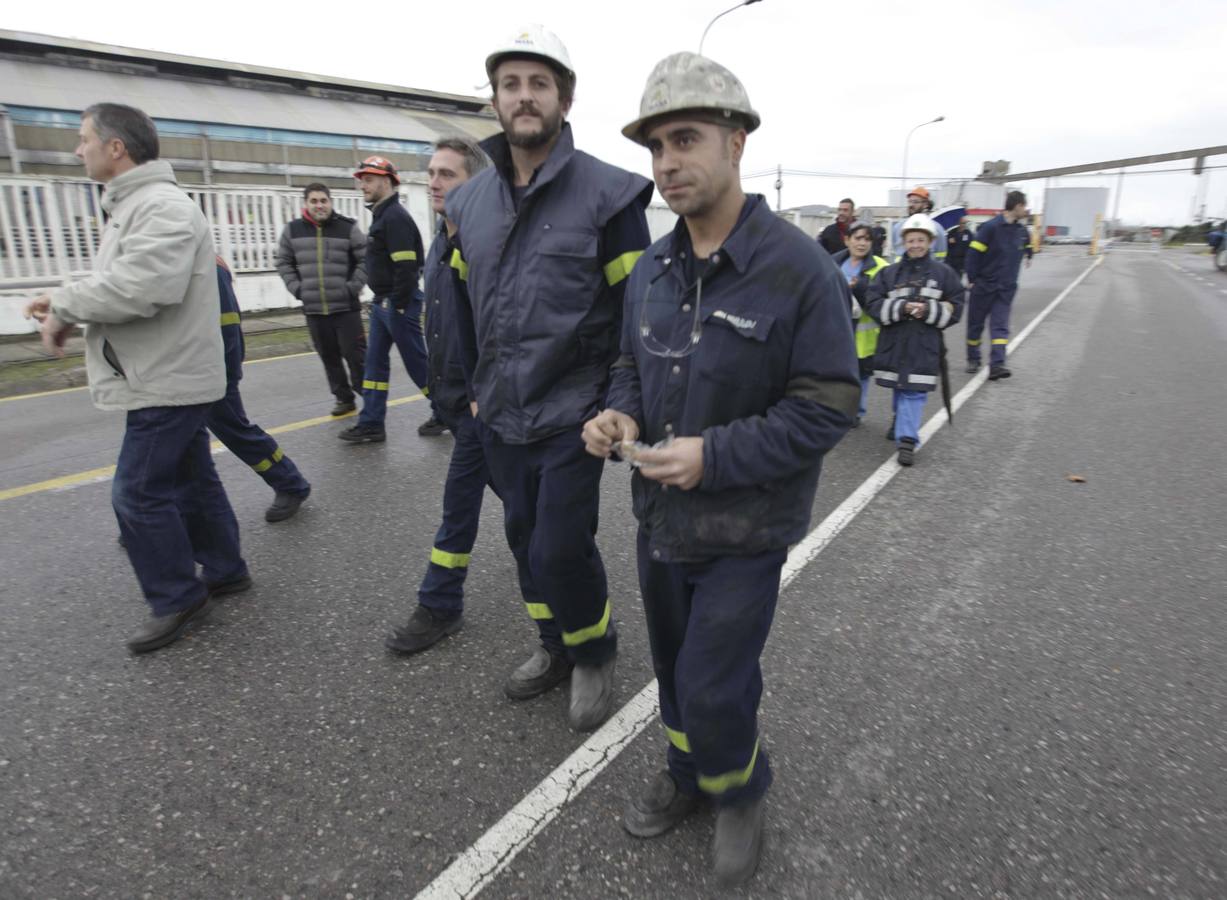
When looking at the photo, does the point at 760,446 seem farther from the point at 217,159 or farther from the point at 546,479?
the point at 217,159

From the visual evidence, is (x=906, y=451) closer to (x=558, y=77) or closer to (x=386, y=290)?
(x=386, y=290)

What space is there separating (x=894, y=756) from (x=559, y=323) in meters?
1.82

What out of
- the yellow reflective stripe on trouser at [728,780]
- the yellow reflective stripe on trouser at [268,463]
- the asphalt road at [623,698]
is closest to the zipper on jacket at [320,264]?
the asphalt road at [623,698]

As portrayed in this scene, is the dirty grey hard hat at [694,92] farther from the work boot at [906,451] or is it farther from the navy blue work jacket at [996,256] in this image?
the navy blue work jacket at [996,256]

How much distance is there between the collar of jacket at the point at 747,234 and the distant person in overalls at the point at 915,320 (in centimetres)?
437

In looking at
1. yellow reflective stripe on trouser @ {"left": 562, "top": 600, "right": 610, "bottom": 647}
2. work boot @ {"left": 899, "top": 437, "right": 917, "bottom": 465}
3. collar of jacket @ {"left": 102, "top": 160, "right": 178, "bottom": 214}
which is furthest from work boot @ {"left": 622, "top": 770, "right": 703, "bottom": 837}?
work boot @ {"left": 899, "top": 437, "right": 917, "bottom": 465}

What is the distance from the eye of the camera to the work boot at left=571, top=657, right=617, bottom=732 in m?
2.76

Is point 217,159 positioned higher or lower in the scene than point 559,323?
higher

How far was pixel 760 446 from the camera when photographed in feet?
5.96

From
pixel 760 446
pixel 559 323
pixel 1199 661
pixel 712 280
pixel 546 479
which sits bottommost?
pixel 1199 661

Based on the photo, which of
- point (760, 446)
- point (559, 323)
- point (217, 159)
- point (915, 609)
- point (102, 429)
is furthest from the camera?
point (217, 159)

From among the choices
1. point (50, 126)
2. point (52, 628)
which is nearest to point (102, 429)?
point (52, 628)

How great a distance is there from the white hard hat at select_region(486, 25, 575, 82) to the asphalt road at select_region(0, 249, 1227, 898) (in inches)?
86.7

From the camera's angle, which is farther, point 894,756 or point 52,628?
point 52,628
